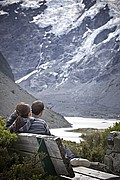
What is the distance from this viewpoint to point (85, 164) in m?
5.78

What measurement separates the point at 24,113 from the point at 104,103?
15014 centimetres

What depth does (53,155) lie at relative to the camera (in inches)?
174

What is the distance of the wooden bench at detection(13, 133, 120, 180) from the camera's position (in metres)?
4.30

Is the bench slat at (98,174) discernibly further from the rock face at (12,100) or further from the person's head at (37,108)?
the rock face at (12,100)

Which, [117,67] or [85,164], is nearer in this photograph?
[85,164]

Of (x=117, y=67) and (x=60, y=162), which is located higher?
(x=60, y=162)

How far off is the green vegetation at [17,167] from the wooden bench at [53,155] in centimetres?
11

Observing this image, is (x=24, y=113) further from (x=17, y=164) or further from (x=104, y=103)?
(x=104, y=103)

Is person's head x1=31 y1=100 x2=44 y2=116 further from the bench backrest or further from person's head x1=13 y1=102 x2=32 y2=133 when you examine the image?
the bench backrest

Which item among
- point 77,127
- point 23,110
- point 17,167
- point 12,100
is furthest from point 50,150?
point 77,127

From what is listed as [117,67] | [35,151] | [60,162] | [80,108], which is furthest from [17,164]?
[117,67]

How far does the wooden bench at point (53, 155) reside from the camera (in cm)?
430

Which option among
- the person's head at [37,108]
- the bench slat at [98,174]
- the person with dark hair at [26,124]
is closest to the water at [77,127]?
the person's head at [37,108]

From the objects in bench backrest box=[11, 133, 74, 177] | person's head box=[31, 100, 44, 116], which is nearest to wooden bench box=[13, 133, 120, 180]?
bench backrest box=[11, 133, 74, 177]
